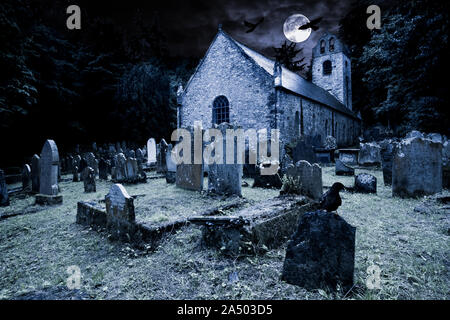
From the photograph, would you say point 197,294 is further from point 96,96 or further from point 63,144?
point 96,96

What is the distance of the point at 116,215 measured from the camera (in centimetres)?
394

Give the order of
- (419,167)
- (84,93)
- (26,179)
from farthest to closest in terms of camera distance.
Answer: (84,93) → (26,179) → (419,167)

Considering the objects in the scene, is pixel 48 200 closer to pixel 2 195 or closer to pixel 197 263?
pixel 2 195

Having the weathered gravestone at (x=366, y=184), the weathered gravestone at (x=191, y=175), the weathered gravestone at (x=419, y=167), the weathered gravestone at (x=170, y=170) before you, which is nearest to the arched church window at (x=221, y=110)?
the weathered gravestone at (x=170, y=170)

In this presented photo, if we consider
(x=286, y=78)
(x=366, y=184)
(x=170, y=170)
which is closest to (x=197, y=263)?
(x=366, y=184)

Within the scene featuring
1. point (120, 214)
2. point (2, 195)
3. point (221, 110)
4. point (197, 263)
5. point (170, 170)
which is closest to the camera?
point (197, 263)

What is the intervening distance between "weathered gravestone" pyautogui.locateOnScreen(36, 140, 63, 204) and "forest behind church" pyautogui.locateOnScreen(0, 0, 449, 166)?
9.47 metres

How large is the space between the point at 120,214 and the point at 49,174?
13.1ft

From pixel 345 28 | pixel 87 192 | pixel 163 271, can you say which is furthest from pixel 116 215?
pixel 345 28

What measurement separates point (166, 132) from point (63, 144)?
8896 millimetres

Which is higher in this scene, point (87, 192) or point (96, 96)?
point (96, 96)

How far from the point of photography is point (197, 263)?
116 inches

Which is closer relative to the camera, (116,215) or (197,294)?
(197,294)

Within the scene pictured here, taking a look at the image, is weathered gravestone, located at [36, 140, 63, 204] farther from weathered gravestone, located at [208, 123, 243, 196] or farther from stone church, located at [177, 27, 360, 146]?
stone church, located at [177, 27, 360, 146]
